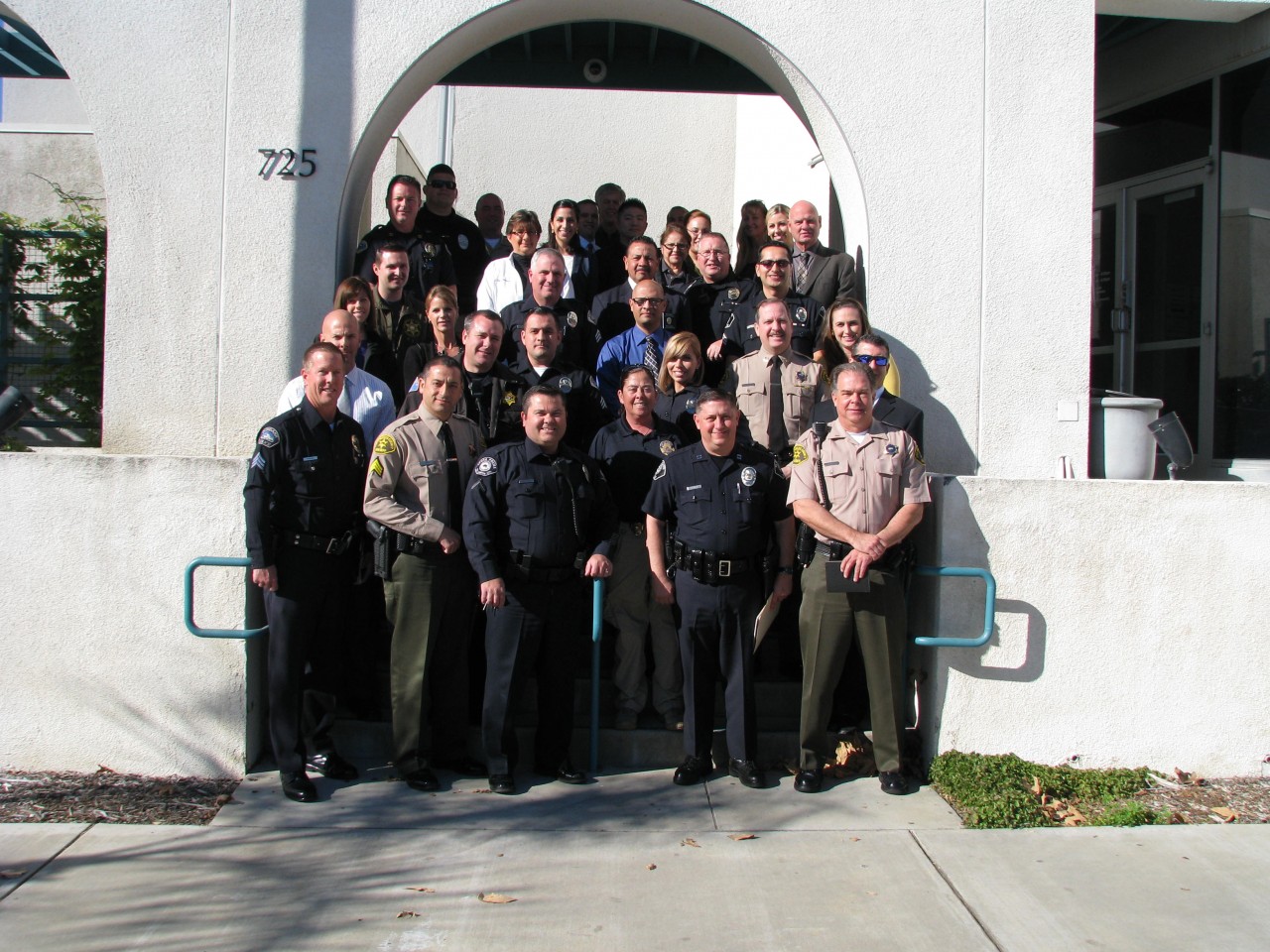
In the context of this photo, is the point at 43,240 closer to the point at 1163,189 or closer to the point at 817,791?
the point at 817,791

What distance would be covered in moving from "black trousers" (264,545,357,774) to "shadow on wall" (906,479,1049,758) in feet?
9.32

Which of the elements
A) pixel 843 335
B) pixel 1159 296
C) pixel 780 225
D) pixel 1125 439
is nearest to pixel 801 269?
pixel 780 225

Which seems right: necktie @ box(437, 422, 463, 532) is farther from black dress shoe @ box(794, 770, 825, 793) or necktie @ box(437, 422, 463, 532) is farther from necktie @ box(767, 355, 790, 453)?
black dress shoe @ box(794, 770, 825, 793)

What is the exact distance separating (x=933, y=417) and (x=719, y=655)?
197 cm

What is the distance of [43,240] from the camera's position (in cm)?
782

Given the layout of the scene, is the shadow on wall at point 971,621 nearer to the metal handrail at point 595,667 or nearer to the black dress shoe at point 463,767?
the metal handrail at point 595,667

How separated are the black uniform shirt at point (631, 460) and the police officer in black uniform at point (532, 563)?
0.27 m

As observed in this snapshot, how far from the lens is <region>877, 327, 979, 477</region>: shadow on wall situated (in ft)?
20.0

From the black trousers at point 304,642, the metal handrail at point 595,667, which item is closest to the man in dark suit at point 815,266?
the metal handrail at point 595,667

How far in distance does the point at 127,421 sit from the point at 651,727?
331cm

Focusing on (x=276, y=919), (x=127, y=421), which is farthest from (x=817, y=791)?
(x=127, y=421)

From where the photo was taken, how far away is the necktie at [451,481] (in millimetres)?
5148

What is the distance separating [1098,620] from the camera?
5340 mm

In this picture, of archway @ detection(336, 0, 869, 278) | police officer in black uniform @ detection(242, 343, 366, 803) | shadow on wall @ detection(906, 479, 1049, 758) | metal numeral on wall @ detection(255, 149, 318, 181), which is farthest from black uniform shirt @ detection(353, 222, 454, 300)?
shadow on wall @ detection(906, 479, 1049, 758)
